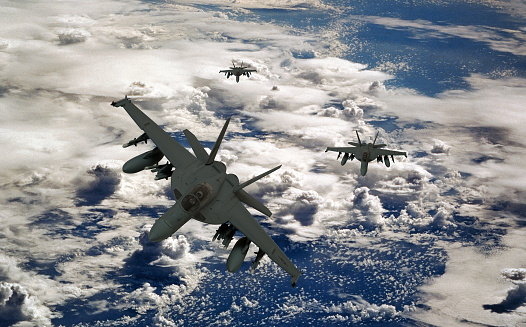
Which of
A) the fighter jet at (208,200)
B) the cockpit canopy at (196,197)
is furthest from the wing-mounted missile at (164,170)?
the cockpit canopy at (196,197)

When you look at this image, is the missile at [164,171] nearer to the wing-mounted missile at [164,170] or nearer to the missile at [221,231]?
the wing-mounted missile at [164,170]

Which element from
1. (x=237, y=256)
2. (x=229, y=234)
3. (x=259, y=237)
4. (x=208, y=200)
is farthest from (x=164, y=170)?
(x=259, y=237)

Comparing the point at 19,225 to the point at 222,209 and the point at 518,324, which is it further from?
the point at 518,324

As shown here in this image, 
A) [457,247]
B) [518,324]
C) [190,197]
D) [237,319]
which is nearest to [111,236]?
[237,319]

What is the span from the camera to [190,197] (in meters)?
39.2

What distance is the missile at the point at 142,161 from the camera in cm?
4839

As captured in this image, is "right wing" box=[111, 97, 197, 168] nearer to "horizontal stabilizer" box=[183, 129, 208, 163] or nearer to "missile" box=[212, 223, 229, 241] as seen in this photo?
"horizontal stabilizer" box=[183, 129, 208, 163]

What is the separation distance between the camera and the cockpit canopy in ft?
128

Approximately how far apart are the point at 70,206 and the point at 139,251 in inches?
1588

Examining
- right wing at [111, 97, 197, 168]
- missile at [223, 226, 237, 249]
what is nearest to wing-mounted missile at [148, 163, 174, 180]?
right wing at [111, 97, 197, 168]

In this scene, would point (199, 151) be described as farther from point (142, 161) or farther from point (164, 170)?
point (142, 161)

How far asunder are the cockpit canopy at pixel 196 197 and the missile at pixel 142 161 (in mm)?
11618

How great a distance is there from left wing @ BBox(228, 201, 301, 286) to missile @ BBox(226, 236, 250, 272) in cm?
139

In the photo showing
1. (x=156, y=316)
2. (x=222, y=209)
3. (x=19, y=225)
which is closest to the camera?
(x=222, y=209)
